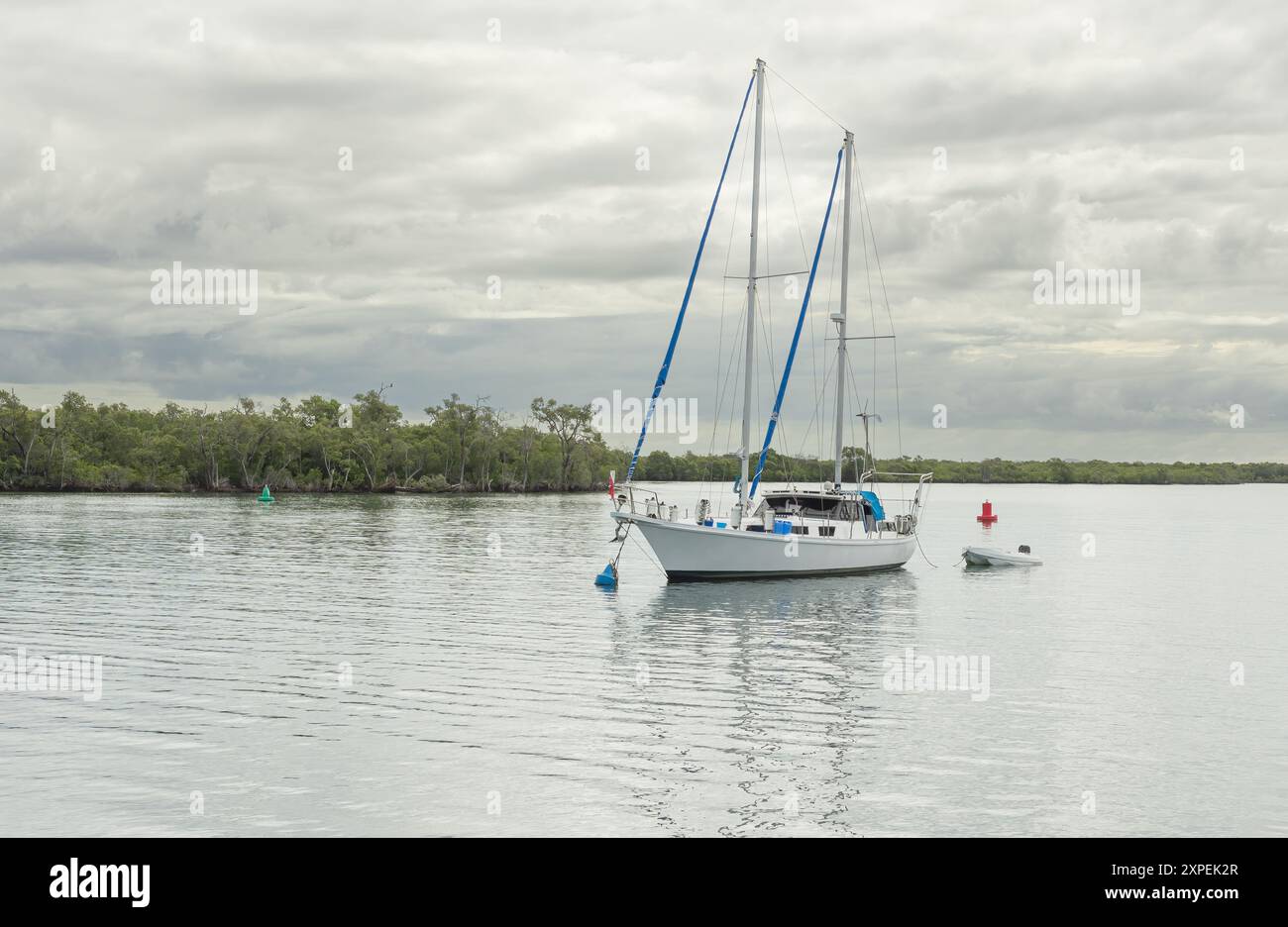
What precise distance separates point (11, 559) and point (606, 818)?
4617 centimetres

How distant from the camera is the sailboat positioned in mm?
39219

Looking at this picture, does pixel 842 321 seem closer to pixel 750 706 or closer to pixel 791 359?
pixel 791 359

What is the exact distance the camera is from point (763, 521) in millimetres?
41531

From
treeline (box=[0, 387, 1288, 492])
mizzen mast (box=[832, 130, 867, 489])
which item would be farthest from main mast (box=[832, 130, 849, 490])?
treeline (box=[0, 387, 1288, 492])

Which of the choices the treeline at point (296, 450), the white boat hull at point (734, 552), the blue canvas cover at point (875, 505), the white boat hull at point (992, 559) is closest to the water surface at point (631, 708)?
the white boat hull at point (734, 552)

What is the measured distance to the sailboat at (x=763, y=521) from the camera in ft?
129

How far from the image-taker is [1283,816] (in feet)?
45.1

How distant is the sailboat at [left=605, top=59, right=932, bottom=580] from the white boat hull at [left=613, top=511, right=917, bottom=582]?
0.04 meters

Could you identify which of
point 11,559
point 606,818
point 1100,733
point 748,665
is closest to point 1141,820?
point 1100,733

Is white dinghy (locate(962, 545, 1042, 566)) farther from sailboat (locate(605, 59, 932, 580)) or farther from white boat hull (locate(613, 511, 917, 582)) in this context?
white boat hull (locate(613, 511, 917, 582))

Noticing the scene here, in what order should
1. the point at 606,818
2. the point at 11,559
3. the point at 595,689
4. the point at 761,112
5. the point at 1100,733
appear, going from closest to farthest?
the point at 606,818 → the point at 1100,733 → the point at 595,689 → the point at 761,112 → the point at 11,559

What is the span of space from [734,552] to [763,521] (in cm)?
238
